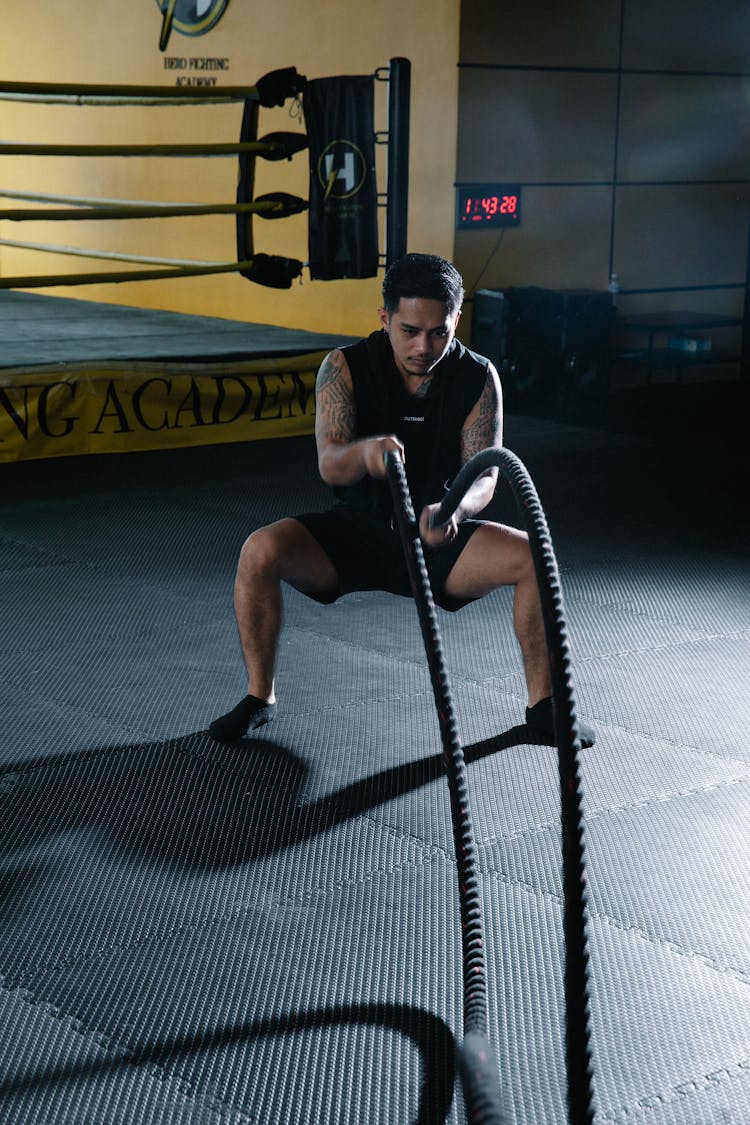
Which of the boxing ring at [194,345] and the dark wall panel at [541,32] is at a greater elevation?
the dark wall panel at [541,32]

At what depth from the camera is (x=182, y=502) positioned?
5.01 metres

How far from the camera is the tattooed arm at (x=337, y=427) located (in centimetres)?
265

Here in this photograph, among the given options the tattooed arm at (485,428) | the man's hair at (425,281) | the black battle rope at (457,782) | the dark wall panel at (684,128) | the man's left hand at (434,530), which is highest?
the dark wall panel at (684,128)

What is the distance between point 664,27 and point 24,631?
236 inches

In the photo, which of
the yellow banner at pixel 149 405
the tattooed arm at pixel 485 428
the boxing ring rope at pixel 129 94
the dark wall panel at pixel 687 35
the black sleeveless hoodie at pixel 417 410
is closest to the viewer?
the tattooed arm at pixel 485 428

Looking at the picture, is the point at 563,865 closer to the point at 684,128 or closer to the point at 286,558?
the point at 286,558

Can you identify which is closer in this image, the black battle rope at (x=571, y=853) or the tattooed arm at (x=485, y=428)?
the black battle rope at (x=571, y=853)

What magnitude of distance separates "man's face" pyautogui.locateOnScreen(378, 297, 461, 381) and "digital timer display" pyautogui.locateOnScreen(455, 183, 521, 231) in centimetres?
461

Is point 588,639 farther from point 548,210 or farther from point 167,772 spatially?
point 548,210

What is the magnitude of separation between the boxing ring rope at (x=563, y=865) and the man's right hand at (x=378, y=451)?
0.89ft

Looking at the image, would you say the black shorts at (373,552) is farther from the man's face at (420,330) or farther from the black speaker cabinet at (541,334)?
the black speaker cabinet at (541,334)

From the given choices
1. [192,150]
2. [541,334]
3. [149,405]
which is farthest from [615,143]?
[149,405]

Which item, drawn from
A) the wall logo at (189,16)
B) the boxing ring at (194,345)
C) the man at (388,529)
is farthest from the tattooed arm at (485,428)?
the wall logo at (189,16)

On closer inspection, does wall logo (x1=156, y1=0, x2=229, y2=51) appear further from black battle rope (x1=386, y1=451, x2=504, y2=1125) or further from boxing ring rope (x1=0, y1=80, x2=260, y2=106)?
black battle rope (x1=386, y1=451, x2=504, y2=1125)
